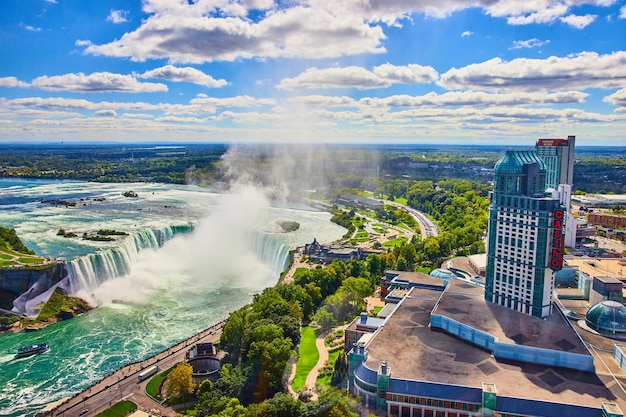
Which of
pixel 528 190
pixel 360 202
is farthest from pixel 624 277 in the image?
pixel 360 202

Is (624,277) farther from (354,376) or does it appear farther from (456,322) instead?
(354,376)

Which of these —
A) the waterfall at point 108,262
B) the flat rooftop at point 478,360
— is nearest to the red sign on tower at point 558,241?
the flat rooftop at point 478,360

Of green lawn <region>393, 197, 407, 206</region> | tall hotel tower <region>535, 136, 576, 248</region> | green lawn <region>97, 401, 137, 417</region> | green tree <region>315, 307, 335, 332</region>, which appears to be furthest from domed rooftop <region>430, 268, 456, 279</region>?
green lawn <region>393, 197, 407, 206</region>

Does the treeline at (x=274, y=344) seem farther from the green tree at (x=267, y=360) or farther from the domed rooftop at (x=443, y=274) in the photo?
the domed rooftop at (x=443, y=274)

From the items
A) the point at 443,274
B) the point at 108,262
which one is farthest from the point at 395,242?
the point at 108,262

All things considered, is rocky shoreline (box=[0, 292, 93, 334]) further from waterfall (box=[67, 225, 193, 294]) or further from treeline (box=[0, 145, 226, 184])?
treeline (box=[0, 145, 226, 184])
